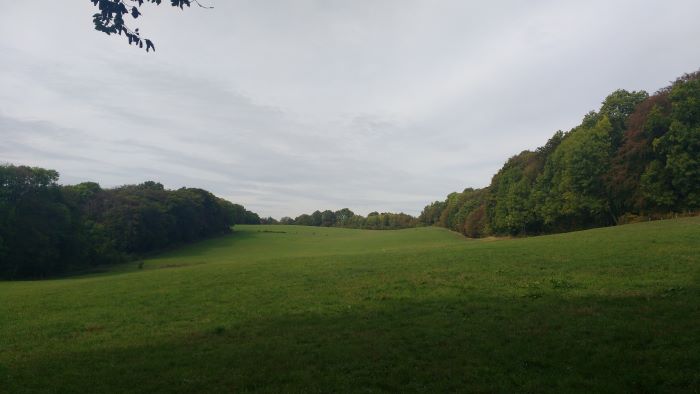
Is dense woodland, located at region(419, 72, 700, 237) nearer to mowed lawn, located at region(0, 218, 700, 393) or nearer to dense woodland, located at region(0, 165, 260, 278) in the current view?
mowed lawn, located at region(0, 218, 700, 393)

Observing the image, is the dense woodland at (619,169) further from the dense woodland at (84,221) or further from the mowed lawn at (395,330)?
the dense woodland at (84,221)

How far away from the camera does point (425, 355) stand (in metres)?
11.3

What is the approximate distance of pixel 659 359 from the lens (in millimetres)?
9250

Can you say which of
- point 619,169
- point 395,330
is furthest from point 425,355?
point 619,169

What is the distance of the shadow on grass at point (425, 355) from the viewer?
9117mm

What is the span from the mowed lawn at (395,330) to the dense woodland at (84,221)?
34469mm

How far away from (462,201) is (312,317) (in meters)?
110

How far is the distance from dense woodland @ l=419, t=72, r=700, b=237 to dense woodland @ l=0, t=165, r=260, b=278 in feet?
210

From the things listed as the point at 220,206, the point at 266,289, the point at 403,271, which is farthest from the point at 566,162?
the point at 220,206

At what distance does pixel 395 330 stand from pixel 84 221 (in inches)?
2995

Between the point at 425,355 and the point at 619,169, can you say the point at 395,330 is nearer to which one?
the point at 425,355

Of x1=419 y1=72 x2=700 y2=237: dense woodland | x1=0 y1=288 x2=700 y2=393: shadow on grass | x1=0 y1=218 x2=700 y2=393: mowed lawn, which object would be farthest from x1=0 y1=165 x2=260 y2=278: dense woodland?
x1=419 y1=72 x2=700 y2=237: dense woodland

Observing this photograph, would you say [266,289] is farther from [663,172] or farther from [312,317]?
[663,172]

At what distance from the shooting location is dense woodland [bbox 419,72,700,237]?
44375mm
